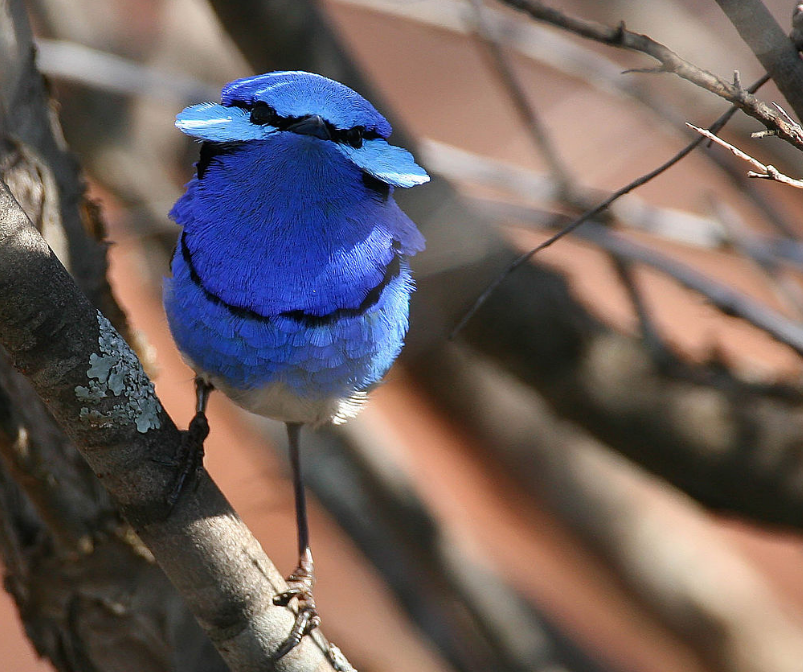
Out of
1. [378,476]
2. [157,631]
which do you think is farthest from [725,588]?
[157,631]

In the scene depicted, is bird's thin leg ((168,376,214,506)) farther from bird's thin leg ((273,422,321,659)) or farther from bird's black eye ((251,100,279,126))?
bird's black eye ((251,100,279,126))

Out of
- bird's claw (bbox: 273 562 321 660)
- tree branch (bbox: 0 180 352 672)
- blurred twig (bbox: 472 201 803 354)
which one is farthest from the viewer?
blurred twig (bbox: 472 201 803 354)

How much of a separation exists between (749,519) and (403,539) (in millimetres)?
1120

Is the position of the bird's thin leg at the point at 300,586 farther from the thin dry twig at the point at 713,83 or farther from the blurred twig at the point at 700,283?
the blurred twig at the point at 700,283

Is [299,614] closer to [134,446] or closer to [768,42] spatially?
[134,446]

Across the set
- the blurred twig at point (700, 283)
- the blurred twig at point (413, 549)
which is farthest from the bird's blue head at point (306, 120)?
the blurred twig at point (413, 549)

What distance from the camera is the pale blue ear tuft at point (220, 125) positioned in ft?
3.95

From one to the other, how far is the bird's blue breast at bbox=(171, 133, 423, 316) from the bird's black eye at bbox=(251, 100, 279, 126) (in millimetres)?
26

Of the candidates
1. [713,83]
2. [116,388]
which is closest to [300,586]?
[116,388]

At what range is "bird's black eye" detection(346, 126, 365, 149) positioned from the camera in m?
1.25

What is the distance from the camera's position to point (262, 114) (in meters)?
1.25

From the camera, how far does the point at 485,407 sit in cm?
285

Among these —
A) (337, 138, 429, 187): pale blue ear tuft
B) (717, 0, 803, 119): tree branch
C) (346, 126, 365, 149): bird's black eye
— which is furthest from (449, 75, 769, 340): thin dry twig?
(346, 126, 365, 149): bird's black eye

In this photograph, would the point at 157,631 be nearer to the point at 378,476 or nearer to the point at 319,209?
the point at 319,209
